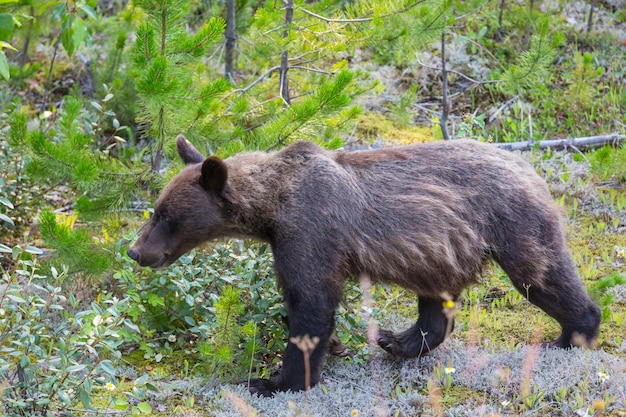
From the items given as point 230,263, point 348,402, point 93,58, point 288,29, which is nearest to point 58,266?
point 230,263

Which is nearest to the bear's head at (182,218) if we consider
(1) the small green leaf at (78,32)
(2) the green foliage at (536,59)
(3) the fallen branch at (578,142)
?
(1) the small green leaf at (78,32)

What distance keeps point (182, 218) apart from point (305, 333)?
109 cm

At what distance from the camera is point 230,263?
5.91 meters

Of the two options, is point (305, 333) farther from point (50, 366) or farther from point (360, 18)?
point (360, 18)

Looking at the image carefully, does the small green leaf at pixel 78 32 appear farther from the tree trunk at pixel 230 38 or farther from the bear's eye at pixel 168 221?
the tree trunk at pixel 230 38

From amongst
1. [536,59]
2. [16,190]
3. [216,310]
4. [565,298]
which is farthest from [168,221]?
[536,59]

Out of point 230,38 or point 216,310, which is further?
point 230,38

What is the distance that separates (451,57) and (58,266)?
633 centimetres

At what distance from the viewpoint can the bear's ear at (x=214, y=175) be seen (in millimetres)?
4666

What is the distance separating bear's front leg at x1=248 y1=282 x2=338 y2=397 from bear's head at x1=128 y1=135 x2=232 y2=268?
0.71 metres

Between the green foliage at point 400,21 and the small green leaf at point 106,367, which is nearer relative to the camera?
the small green leaf at point 106,367

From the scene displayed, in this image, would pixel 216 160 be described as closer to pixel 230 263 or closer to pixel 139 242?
pixel 139 242

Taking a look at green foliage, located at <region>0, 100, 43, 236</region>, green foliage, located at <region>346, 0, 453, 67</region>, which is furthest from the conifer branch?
green foliage, located at <region>0, 100, 43, 236</region>

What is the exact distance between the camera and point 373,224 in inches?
193
